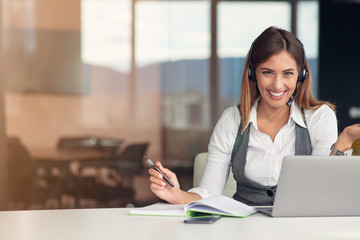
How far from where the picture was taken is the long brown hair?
238 centimetres

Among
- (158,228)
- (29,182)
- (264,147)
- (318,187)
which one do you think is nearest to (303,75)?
(264,147)

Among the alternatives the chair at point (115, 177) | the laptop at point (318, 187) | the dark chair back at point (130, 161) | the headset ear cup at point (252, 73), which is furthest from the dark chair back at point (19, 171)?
the laptop at point (318, 187)

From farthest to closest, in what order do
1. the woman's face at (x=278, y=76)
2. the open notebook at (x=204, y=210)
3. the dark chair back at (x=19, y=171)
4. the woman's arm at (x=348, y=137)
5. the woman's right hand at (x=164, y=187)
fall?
the dark chair back at (x=19, y=171), the woman's face at (x=278, y=76), the woman's arm at (x=348, y=137), the woman's right hand at (x=164, y=187), the open notebook at (x=204, y=210)

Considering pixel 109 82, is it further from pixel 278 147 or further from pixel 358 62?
pixel 278 147

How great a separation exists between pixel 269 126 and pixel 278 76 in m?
0.23

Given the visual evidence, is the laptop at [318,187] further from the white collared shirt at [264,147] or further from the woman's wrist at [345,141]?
the white collared shirt at [264,147]

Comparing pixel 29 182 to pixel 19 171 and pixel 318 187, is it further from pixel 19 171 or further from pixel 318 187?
pixel 318 187

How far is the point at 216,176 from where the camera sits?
7.86ft

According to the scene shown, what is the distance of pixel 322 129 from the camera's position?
7.93ft

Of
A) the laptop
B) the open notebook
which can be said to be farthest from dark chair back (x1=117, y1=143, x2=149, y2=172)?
the laptop

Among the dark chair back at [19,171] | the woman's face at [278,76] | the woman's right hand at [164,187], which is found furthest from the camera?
the dark chair back at [19,171]

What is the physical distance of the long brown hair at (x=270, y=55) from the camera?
7.81 feet

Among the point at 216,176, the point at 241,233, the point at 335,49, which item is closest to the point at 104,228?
the point at 241,233

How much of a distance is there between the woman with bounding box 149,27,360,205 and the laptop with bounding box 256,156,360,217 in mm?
542
